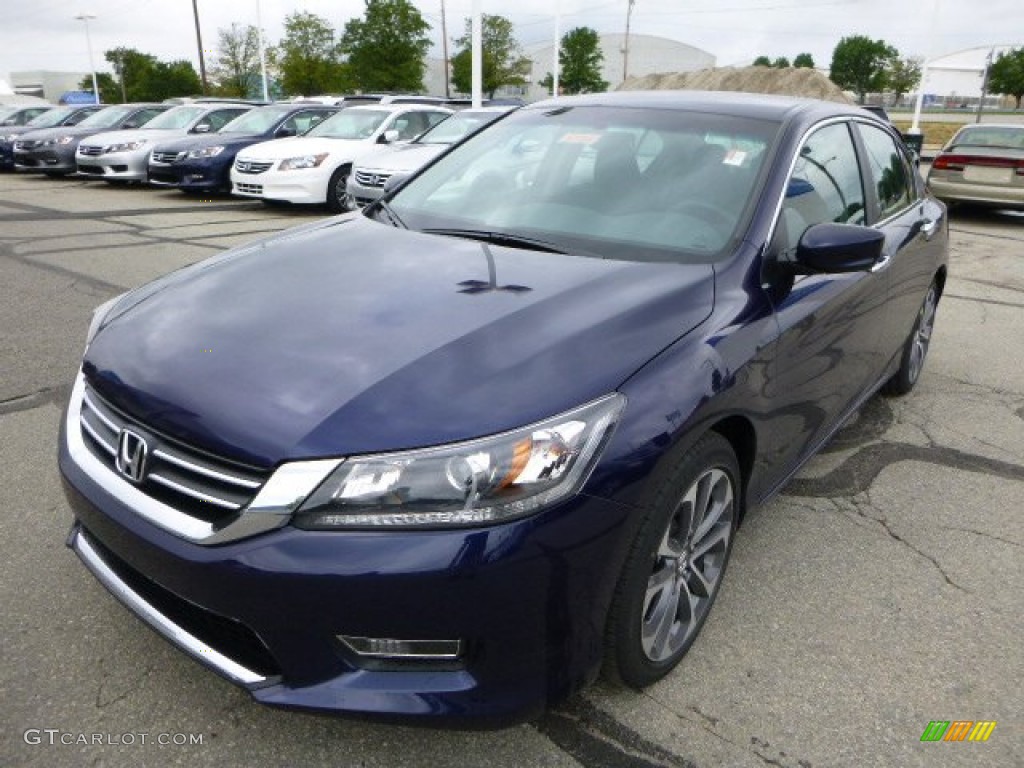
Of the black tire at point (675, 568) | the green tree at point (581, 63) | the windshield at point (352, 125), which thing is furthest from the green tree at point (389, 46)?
the black tire at point (675, 568)

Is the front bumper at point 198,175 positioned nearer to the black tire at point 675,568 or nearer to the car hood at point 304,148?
the car hood at point 304,148

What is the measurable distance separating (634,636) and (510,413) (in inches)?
28.3

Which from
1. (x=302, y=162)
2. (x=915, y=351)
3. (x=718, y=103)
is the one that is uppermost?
(x=718, y=103)

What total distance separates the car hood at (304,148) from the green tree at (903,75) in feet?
309

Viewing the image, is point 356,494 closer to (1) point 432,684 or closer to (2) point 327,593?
(2) point 327,593

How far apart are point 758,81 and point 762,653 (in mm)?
40390

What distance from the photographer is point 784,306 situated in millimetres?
2646

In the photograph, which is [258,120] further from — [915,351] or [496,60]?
[496,60]

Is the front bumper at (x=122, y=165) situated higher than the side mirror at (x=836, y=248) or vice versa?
the side mirror at (x=836, y=248)

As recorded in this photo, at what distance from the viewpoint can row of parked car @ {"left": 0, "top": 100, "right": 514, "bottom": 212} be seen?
11.6 metres

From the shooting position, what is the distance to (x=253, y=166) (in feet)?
39.1

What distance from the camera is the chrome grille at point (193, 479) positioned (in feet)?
5.90

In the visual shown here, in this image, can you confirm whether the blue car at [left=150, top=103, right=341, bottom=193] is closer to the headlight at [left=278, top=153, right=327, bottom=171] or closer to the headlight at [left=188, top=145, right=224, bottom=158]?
the headlight at [left=188, top=145, right=224, bottom=158]

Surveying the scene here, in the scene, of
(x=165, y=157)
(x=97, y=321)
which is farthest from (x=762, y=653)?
(x=165, y=157)
